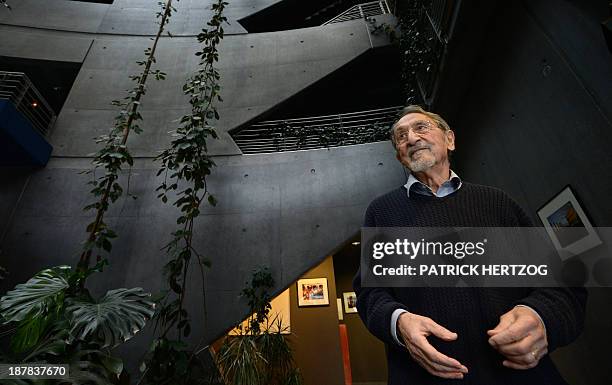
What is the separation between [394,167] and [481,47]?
2.06 metres

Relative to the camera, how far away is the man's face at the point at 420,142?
1.11m

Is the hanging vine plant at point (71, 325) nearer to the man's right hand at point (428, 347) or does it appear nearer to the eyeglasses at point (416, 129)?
the man's right hand at point (428, 347)

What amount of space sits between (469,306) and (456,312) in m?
0.04

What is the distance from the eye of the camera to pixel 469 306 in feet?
2.80

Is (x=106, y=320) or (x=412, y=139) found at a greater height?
(x=412, y=139)

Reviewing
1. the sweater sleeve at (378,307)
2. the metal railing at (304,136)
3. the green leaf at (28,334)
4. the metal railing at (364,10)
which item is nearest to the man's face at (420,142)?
the sweater sleeve at (378,307)

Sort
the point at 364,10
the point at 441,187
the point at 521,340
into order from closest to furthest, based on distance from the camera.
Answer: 1. the point at 521,340
2. the point at 441,187
3. the point at 364,10

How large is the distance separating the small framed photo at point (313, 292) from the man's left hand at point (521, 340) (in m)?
5.35

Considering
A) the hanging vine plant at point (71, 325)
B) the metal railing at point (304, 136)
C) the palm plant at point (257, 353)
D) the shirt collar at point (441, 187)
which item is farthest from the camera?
the metal railing at point (304, 136)

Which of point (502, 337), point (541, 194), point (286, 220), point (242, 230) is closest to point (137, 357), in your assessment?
point (242, 230)

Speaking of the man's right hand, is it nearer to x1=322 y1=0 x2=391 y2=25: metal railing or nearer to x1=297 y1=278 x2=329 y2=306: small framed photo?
x1=297 y1=278 x2=329 y2=306: small framed photo

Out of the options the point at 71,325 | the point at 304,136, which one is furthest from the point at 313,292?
the point at 71,325

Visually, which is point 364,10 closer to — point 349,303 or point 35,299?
point 349,303

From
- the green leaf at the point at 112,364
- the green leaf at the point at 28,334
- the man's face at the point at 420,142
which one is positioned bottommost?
the green leaf at the point at 112,364
